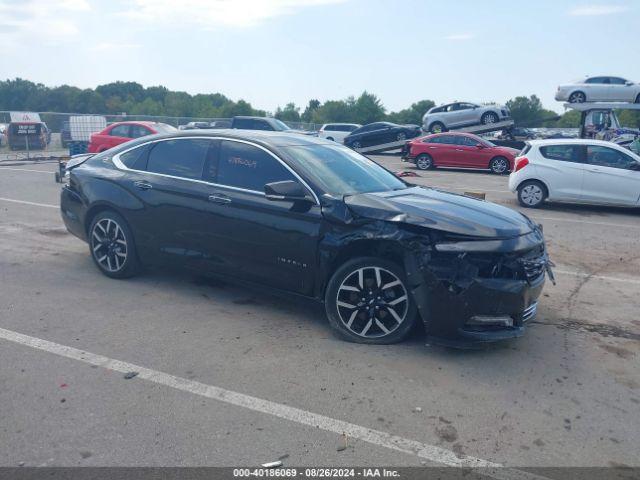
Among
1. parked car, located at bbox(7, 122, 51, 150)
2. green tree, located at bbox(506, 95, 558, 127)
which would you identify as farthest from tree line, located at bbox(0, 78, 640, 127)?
parked car, located at bbox(7, 122, 51, 150)

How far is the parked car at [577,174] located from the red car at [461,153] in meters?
8.55

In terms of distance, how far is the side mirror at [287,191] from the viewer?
16.4 feet

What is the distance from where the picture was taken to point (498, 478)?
3.17 metres

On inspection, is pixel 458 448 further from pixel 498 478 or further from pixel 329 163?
pixel 329 163

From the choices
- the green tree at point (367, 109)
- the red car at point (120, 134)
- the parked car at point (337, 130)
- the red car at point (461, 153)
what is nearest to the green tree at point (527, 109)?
the green tree at point (367, 109)

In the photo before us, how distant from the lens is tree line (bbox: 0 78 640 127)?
6531cm

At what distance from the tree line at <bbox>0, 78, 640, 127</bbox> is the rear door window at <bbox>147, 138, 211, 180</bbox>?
5522 cm

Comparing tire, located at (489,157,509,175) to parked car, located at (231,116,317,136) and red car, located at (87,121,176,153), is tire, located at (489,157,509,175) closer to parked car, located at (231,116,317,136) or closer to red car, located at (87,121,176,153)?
parked car, located at (231,116,317,136)

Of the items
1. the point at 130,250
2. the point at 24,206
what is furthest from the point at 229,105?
the point at 130,250

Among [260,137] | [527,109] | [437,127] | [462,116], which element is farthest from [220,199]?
[527,109]

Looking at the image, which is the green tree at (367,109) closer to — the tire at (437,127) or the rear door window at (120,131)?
the tire at (437,127)

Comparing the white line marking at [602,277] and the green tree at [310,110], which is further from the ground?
the green tree at [310,110]

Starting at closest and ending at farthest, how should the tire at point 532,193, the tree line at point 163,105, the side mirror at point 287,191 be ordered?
the side mirror at point 287,191 → the tire at point 532,193 → the tree line at point 163,105

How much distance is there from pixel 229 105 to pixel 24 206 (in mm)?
54778
